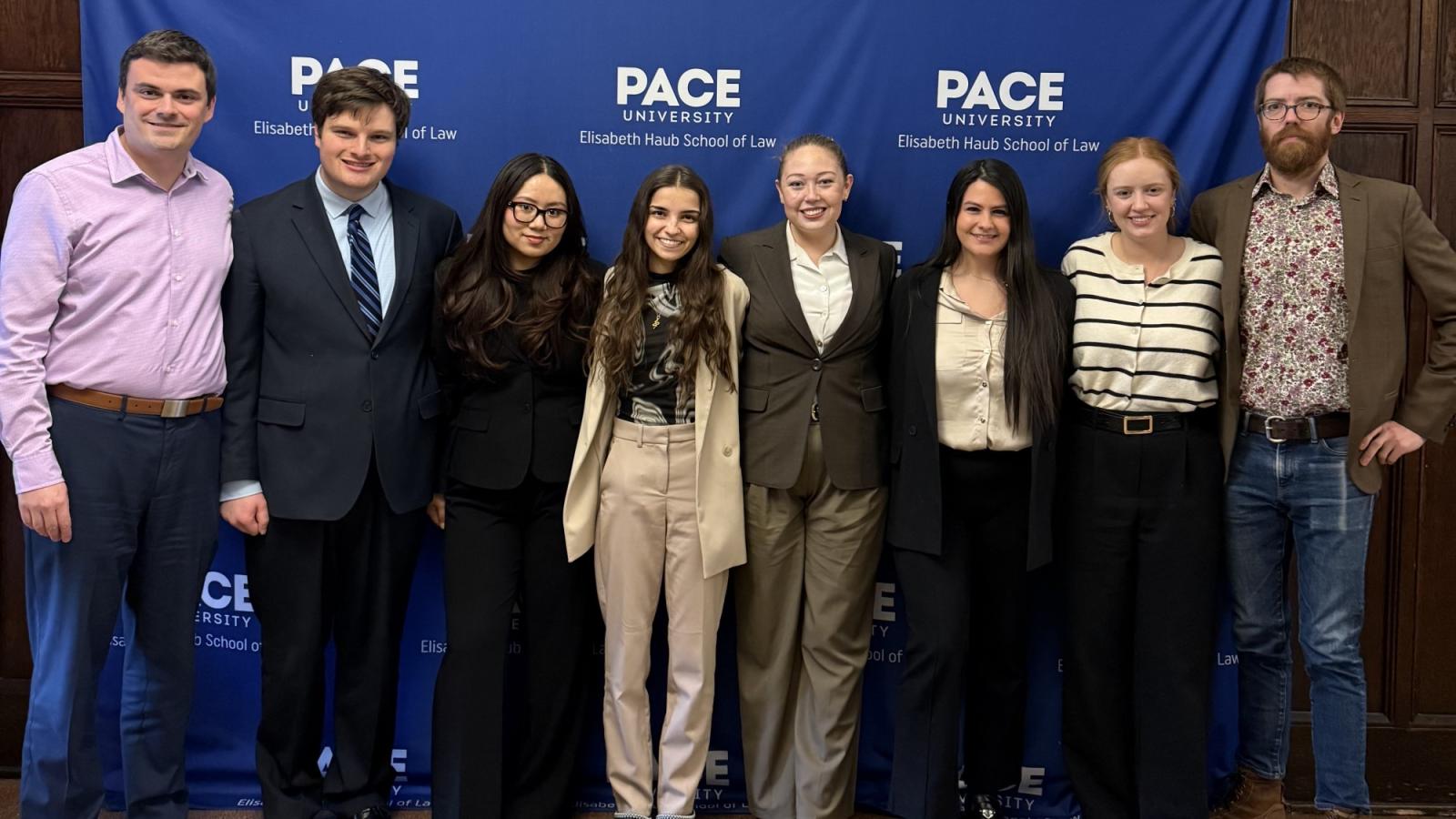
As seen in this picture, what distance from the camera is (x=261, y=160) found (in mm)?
3131

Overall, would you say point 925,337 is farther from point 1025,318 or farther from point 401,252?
point 401,252

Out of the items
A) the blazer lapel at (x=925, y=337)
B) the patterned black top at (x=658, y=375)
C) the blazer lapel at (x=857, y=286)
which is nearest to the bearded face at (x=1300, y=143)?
the blazer lapel at (x=925, y=337)

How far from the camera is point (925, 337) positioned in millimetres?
2762

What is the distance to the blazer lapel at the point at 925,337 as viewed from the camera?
2732mm

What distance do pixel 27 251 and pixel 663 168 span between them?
4.69 ft

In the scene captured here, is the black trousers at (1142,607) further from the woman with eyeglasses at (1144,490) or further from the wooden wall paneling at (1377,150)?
the wooden wall paneling at (1377,150)

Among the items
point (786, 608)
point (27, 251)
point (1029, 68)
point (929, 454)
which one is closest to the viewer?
point (27, 251)

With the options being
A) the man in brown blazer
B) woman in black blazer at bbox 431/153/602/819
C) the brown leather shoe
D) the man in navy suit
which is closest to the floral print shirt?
the man in brown blazer

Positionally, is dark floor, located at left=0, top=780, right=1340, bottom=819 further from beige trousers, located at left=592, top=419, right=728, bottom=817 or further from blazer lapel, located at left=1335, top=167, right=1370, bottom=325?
blazer lapel, located at left=1335, top=167, right=1370, bottom=325

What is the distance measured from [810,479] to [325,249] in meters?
1.32

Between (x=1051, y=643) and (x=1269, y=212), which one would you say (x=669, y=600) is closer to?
(x=1051, y=643)

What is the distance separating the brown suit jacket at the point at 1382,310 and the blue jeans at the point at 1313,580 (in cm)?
8

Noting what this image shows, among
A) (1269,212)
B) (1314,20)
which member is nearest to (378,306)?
(1269,212)

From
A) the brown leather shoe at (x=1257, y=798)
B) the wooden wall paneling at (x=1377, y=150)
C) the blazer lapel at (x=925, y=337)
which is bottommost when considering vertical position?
the brown leather shoe at (x=1257, y=798)
